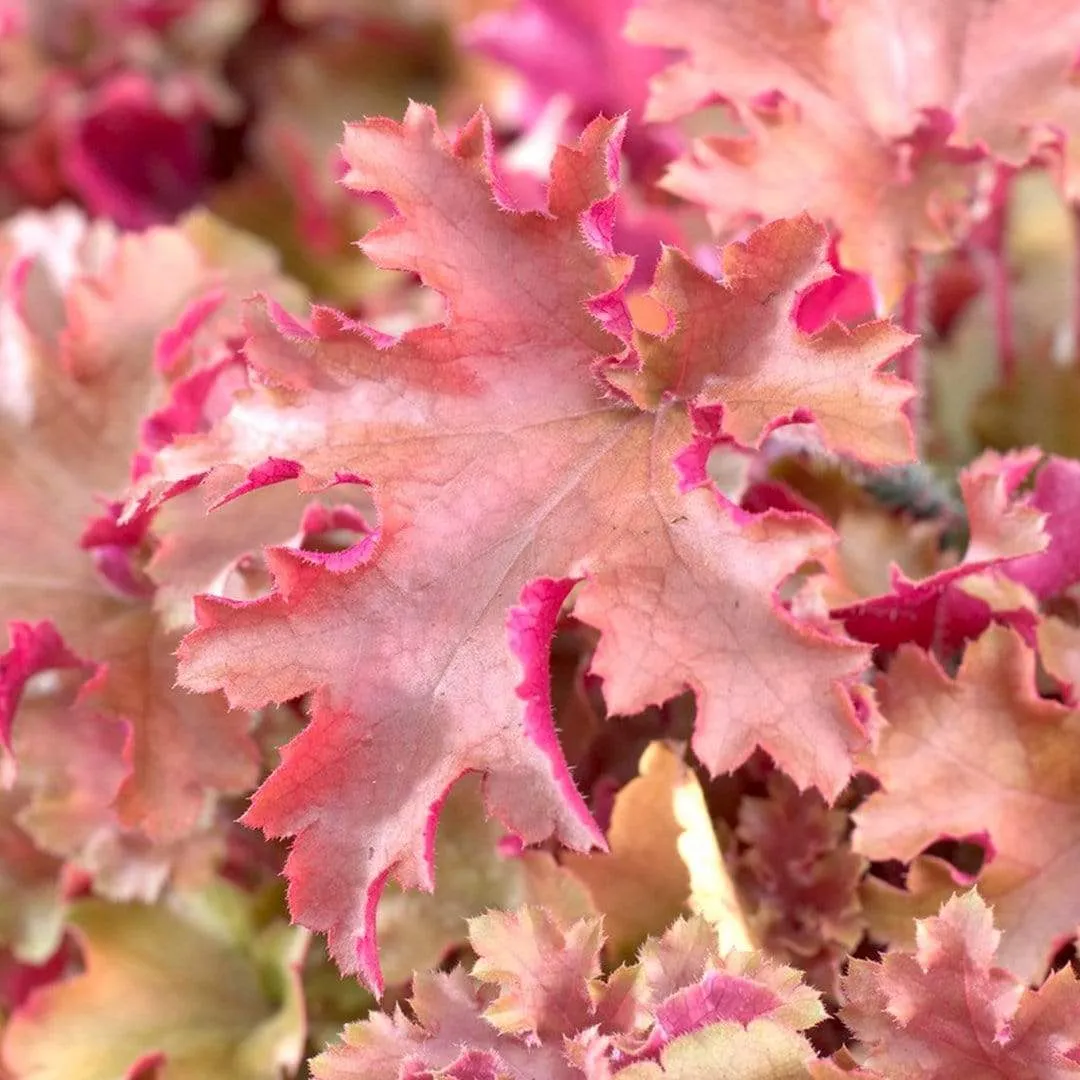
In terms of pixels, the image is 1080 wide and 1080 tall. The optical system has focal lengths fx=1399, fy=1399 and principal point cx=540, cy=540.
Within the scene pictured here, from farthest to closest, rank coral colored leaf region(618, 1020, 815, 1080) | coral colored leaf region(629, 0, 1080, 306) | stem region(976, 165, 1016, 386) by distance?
stem region(976, 165, 1016, 386) < coral colored leaf region(629, 0, 1080, 306) < coral colored leaf region(618, 1020, 815, 1080)

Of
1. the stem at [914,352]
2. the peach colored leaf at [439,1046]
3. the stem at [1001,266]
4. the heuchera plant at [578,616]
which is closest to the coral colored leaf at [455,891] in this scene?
the heuchera plant at [578,616]

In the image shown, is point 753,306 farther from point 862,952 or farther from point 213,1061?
point 213,1061

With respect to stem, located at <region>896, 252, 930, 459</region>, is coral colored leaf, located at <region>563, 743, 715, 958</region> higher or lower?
lower

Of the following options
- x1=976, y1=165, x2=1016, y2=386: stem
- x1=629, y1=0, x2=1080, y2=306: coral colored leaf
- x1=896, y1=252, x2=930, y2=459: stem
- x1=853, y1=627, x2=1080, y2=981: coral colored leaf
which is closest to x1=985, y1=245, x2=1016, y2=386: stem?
x1=976, y1=165, x2=1016, y2=386: stem

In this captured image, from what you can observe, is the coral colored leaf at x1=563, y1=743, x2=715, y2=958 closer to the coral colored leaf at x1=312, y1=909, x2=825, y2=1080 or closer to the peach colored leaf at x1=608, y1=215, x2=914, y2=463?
the coral colored leaf at x1=312, y1=909, x2=825, y2=1080

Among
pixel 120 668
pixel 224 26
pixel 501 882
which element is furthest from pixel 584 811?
pixel 224 26

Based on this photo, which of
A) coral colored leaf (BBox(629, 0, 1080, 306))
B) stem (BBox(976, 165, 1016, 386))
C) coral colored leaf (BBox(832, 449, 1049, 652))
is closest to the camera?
coral colored leaf (BBox(832, 449, 1049, 652))
